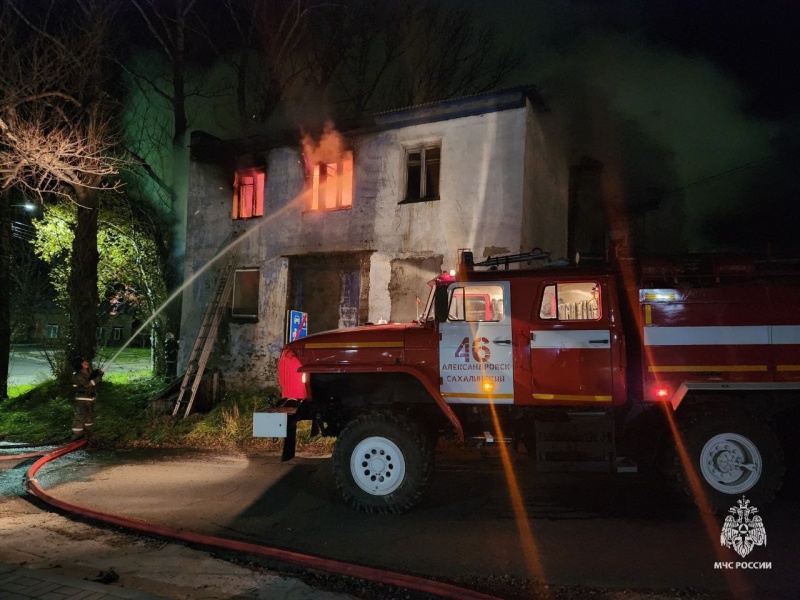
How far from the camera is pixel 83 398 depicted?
28.7 feet

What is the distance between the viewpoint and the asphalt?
10.5 feet

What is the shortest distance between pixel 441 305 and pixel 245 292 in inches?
318

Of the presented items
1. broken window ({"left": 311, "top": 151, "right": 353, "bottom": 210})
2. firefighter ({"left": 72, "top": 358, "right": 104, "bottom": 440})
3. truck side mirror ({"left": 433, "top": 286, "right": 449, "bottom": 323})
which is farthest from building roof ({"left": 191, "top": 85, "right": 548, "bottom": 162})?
firefighter ({"left": 72, "top": 358, "right": 104, "bottom": 440})

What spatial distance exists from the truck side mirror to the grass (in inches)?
121

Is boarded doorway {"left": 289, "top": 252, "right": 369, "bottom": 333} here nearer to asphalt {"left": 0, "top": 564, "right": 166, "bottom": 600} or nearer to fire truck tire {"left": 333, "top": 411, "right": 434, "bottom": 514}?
fire truck tire {"left": 333, "top": 411, "right": 434, "bottom": 514}

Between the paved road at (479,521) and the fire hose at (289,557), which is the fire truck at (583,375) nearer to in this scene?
the paved road at (479,521)

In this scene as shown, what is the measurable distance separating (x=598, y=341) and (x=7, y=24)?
11587 millimetres

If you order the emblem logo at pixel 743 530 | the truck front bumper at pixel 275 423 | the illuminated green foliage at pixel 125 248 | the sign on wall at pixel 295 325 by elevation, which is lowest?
the emblem logo at pixel 743 530

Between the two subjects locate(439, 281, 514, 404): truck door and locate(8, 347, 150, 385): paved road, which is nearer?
locate(439, 281, 514, 404): truck door

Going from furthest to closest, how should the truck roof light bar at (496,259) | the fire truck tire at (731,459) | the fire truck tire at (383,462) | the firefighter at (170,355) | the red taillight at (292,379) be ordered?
the firefighter at (170,355)
the truck roof light bar at (496,259)
the red taillight at (292,379)
the fire truck tire at (383,462)
the fire truck tire at (731,459)

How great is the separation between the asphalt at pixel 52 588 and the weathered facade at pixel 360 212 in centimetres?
762

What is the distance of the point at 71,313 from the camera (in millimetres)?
11664

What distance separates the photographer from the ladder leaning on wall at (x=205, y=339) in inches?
414

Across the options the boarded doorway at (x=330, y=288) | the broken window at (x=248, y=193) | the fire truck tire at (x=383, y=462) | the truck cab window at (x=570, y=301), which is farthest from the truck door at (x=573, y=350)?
the broken window at (x=248, y=193)
